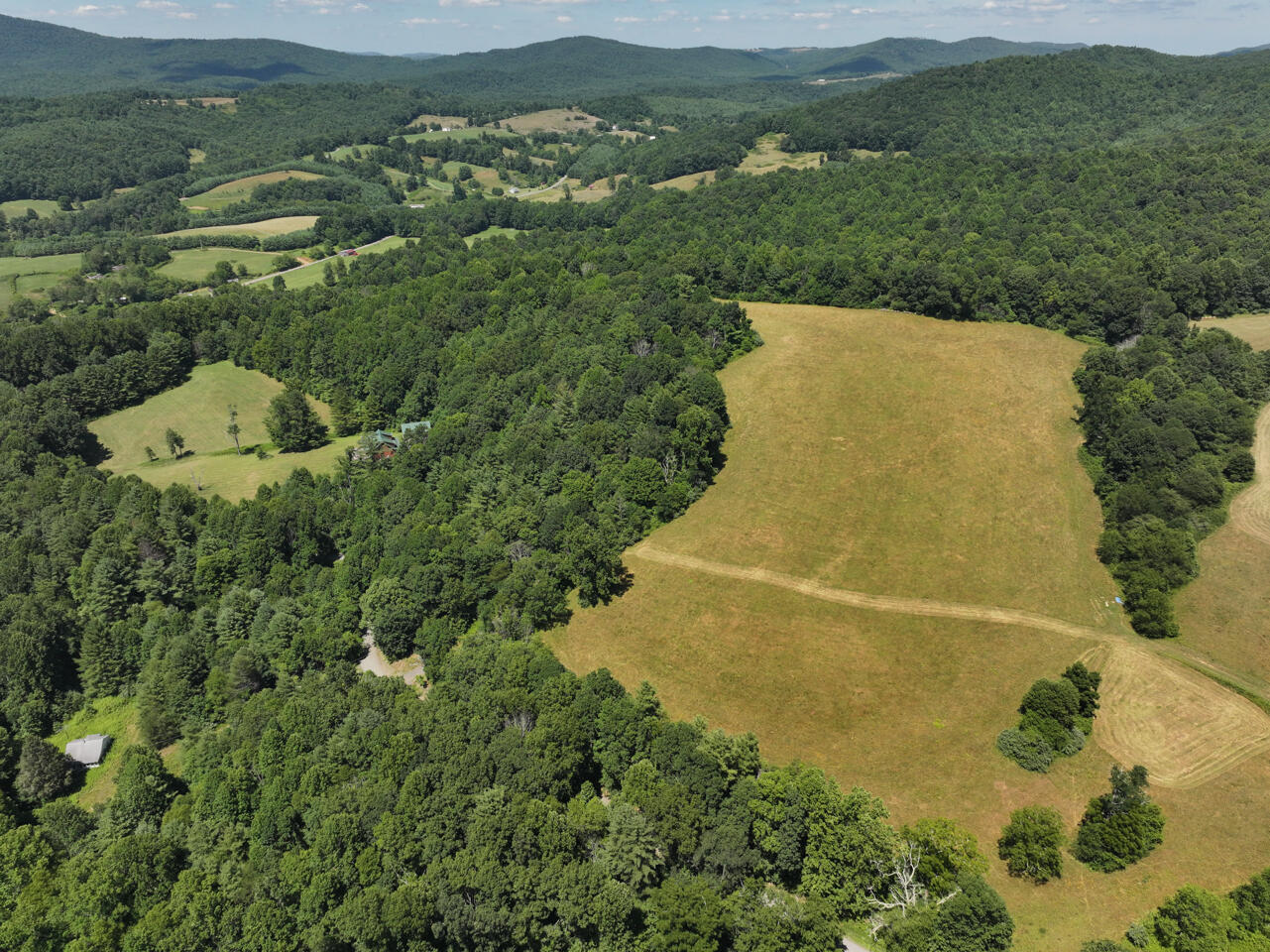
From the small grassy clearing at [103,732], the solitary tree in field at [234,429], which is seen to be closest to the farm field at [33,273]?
the solitary tree in field at [234,429]

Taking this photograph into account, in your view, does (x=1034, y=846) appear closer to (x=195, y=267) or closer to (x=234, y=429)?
(x=234, y=429)

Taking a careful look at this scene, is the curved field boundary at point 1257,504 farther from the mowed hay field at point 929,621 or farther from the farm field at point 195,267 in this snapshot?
the farm field at point 195,267

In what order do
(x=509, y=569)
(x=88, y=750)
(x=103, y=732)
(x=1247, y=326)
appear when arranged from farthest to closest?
(x=1247, y=326) → (x=509, y=569) → (x=103, y=732) → (x=88, y=750)

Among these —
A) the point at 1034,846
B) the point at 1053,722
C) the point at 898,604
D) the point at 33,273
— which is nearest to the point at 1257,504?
the point at 898,604

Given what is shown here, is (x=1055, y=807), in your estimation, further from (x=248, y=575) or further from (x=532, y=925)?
(x=248, y=575)

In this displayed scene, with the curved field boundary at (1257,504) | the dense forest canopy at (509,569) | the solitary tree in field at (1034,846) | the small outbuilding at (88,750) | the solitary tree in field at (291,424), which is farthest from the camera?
the solitary tree in field at (291,424)

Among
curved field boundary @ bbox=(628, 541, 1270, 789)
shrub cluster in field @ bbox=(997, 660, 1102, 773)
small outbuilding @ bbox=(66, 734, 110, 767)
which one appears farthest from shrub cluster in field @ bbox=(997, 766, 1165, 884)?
small outbuilding @ bbox=(66, 734, 110, 767)
